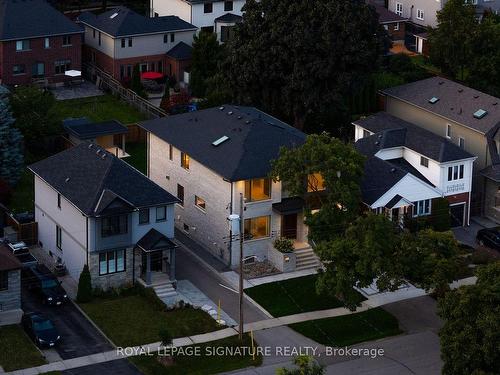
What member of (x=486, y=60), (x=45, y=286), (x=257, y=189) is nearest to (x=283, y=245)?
(x=257, y=189)

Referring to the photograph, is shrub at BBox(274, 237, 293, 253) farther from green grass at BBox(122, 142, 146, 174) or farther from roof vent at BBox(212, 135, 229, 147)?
green grass at BBox(122, 142, 146, 174)

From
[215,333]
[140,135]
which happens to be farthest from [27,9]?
[215,333]

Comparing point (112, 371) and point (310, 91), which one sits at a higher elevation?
point (310, 91)

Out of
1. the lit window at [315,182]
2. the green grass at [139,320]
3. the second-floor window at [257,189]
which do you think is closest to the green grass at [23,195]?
the green grass at [139,320]

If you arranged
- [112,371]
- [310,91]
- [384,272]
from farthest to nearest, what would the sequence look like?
[310,91] → [384,272] → [112,371]

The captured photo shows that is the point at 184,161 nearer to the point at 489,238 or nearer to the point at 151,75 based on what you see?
the point at 489,238

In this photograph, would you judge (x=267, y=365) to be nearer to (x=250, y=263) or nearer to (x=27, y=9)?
(x=250, y=263)
